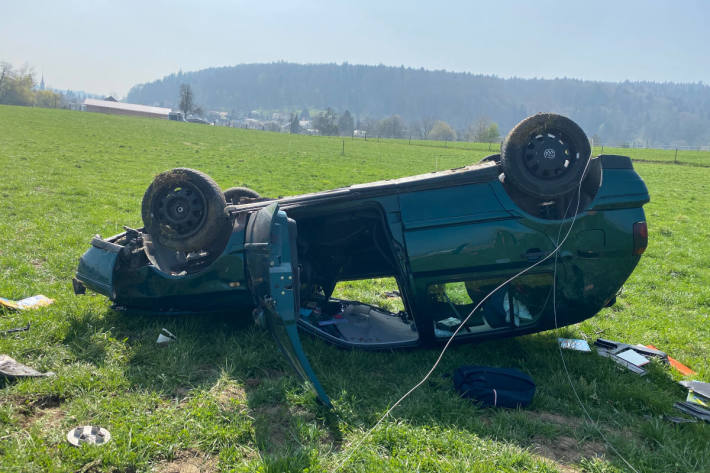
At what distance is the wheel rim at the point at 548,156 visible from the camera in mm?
3939

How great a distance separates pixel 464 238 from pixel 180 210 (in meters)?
2.51

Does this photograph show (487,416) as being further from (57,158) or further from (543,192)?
(57,158)

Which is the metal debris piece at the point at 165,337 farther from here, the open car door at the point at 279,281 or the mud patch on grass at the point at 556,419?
the mud patch on grass at the point at 556,419

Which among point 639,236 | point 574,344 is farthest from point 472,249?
point 574,344

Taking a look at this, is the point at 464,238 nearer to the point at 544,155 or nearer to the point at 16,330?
the point at 544,155

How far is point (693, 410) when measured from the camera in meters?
3.45

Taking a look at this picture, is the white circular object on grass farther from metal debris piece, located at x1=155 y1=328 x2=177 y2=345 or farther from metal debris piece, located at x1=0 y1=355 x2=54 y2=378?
metal debris piece, located at x1=155 y1=328 x2=177 y2=345

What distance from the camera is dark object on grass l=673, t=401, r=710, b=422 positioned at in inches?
133

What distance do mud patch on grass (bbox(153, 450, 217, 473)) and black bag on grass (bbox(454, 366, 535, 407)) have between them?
6.06 feet

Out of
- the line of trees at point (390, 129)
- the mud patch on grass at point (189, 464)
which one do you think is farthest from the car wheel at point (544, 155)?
the line of trees at point (390, 129)

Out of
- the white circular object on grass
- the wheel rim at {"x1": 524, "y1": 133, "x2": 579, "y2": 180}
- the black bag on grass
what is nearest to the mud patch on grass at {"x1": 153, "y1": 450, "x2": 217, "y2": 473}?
the white circular object on grass

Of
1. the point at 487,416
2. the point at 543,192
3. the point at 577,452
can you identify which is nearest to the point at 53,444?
the point at 487,416

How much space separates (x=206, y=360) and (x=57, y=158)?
616 inches

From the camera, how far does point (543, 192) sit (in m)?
3.89
